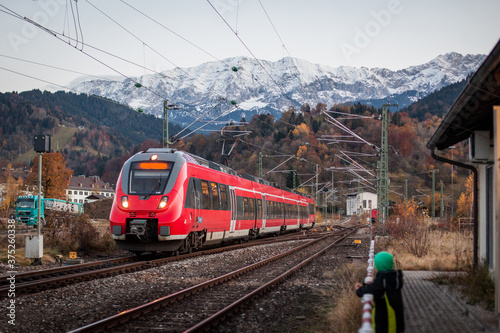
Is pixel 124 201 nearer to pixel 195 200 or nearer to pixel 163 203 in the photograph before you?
pixel 163 203

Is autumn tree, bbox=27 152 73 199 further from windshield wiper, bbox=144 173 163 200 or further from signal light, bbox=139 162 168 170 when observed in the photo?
windshield wiper, bbox=144 173 163 200

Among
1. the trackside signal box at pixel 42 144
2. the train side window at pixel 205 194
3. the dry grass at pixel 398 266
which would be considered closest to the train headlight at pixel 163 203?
the train side window at pixel 205 194

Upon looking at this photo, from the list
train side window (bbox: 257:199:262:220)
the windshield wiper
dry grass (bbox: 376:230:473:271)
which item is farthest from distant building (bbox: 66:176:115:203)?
dry grass (bbox: 376:230:473:271)

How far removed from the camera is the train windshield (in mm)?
16797

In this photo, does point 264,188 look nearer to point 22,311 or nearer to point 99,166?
point 22,311

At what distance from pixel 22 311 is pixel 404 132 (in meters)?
109

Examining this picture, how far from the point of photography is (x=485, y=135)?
34.4 ft

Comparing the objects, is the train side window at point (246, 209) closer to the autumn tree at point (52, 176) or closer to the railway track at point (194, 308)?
the railway track at point (194, 308)

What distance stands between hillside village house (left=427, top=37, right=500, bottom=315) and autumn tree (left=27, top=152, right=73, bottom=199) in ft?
158

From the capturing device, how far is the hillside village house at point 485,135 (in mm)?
6621

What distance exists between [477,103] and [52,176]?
57.1 m

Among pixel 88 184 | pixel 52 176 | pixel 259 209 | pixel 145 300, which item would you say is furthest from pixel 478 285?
pixel 88 184

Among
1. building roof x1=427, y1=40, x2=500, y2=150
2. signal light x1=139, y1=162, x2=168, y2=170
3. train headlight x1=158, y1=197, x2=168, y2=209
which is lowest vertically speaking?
train headlight x1=158, y1=197, x2=168, y2=209

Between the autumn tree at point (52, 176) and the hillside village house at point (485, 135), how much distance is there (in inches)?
1893
